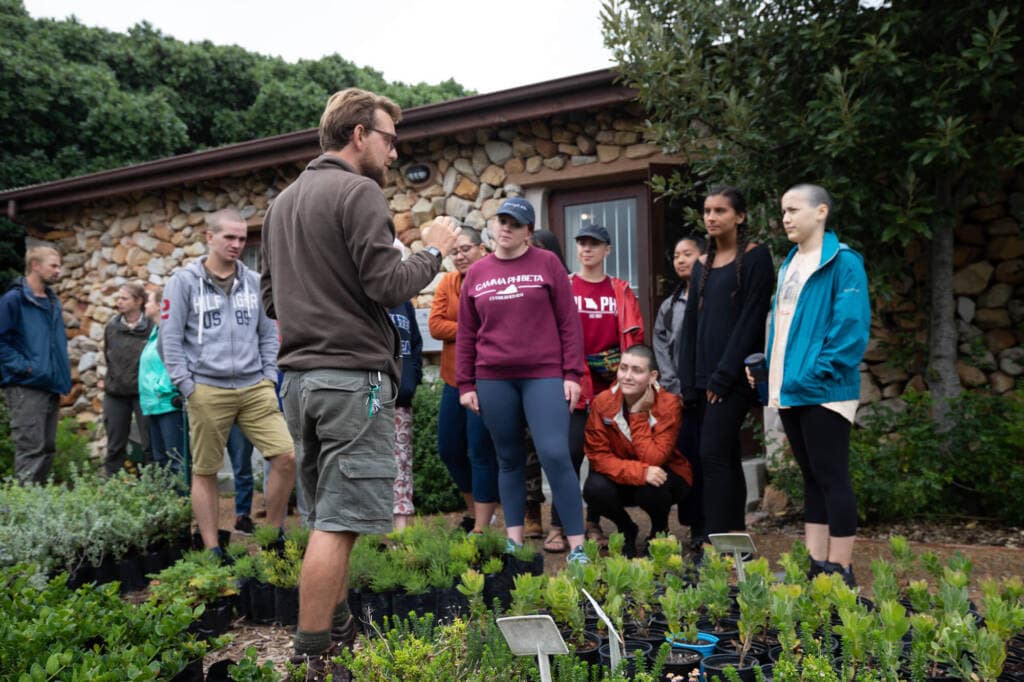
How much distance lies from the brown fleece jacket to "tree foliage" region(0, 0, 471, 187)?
1431 centimetres

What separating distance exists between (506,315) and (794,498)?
2.48 metres

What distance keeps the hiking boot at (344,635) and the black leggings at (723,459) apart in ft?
6.62

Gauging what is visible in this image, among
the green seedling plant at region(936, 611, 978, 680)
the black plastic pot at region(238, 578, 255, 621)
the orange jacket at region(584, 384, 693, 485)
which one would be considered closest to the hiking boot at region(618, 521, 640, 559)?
the orange jacket at region(584, 384, 693, 485)

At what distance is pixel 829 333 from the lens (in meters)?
3.71

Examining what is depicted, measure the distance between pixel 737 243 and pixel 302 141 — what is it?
5353mm

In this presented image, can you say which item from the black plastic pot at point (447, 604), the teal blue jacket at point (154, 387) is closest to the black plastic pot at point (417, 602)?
the black plastic pot at point (447, 604)

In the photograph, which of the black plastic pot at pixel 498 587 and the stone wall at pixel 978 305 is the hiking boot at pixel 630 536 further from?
the stone wall at pixel 978 305

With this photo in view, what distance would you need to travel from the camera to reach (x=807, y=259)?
388 cm

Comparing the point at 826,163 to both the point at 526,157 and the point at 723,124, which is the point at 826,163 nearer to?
the point at 723,124

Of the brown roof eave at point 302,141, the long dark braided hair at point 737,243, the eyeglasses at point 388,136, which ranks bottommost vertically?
the long dark braided hair at point 737,243

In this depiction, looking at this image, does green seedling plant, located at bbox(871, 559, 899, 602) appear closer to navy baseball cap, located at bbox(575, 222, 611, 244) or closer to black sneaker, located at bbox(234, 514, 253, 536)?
navy baseball cap, located at bbox(575, 222, 611, 244)

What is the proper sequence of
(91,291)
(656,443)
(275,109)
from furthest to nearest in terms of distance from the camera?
(275,109)
(91,291)
(656,443)

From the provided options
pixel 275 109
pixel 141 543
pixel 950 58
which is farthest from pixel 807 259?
pixel 275 109

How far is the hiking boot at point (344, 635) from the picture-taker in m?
2.88
